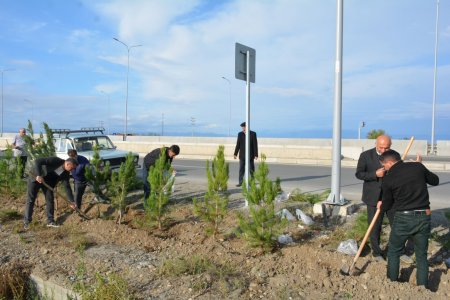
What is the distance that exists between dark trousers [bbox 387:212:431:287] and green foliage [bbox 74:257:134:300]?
9.21 feet

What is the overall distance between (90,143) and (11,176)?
340 cm

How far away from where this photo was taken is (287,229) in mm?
6164

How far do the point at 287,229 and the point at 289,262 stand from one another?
1401mm

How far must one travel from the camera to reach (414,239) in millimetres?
4391

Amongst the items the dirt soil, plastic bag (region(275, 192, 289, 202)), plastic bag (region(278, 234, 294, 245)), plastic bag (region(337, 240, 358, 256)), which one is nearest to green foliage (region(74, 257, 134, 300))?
the dirt soil

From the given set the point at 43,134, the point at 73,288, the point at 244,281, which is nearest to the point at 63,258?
the point at 73,288

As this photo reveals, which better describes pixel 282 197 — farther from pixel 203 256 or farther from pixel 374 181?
pixel 203 256

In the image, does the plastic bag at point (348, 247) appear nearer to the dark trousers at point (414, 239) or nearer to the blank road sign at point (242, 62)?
the dark trousers at point (414, 239)

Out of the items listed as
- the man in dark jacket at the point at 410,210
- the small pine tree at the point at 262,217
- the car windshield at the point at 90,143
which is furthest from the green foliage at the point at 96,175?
the man in dark jacket at the point at 410,210

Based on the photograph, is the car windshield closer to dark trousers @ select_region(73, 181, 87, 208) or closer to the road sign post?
dark trousers @ select_region(73, 181, 87, 208)

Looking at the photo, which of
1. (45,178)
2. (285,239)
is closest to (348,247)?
(285,239)

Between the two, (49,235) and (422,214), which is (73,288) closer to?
(49,235)

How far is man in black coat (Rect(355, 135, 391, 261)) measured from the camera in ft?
16.5

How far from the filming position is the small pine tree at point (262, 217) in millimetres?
5031
